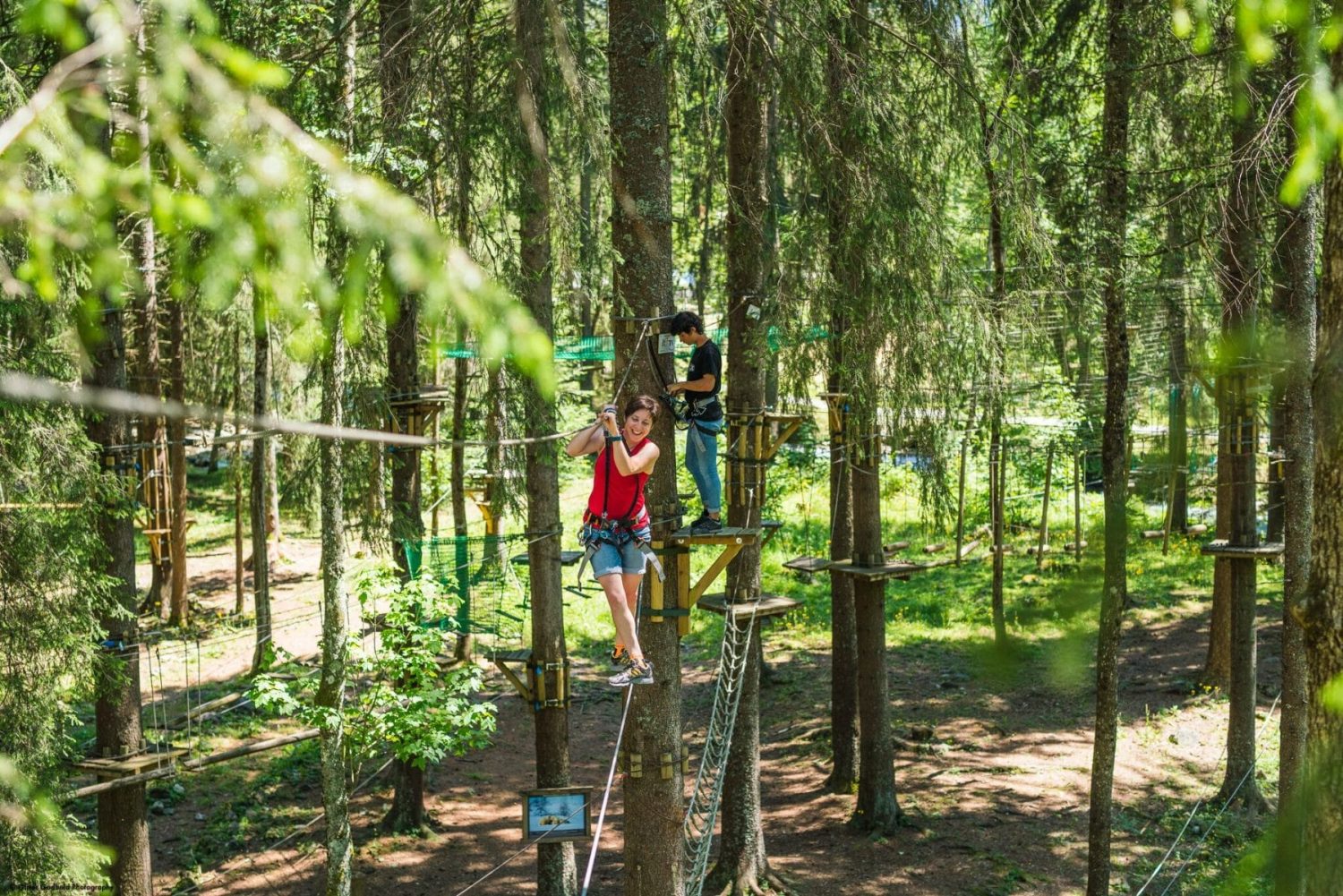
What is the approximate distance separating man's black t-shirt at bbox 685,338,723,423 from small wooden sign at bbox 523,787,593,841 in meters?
3.61

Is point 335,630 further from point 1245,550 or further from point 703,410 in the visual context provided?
point 1245,550

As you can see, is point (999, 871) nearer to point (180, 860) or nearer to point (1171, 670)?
point (1171, 670)

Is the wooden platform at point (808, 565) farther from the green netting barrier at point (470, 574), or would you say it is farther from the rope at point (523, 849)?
the rope at point (523, 849)

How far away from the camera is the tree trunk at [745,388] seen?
8.73m

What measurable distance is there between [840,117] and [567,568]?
44.6 feet

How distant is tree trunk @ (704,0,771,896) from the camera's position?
344 inches

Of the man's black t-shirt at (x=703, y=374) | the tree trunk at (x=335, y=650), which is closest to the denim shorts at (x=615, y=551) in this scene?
the man's black t-shirt at (x=703, y=374)

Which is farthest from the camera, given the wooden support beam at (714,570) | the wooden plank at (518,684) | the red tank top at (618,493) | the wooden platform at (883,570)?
the wooden platform at (883,570)

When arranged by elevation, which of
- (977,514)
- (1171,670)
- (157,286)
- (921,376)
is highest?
(157,286)

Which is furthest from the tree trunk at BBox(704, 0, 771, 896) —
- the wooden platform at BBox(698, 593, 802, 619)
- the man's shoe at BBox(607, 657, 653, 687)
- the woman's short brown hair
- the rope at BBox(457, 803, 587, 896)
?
the woman's short brown hair

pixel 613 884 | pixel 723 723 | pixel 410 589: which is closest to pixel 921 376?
pixel 723 723

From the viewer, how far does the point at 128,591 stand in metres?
9.52

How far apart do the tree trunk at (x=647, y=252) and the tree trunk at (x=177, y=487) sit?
42.6ft

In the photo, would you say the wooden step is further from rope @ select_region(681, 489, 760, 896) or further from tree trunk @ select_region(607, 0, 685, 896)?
tree trunk @ select_region(607, 0, 685, 896)
